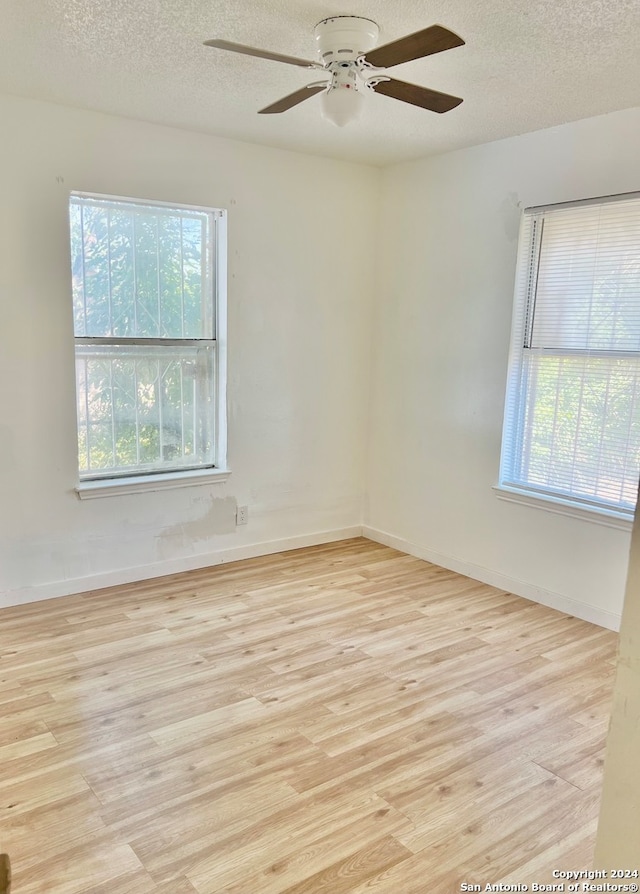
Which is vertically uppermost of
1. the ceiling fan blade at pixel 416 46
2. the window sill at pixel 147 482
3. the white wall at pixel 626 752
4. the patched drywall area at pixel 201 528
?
the ceiling fan blade at pixel 416 46

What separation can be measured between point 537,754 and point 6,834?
1740 mm

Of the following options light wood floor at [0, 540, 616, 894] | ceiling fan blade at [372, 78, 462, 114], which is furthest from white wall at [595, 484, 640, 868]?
ceiling fan blade at [372, 78, 462, 114]

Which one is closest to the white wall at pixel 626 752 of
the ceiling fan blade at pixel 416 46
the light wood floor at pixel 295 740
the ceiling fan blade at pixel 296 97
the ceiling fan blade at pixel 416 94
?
the light wood floor at pixel 295 740

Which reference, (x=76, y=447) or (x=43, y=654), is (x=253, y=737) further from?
(x=76, y=447)

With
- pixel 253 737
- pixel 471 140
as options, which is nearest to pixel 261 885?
pixel 253 737

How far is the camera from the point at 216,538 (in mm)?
4137

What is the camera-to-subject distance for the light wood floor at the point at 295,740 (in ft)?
5.98

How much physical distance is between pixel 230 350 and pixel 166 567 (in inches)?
54.0

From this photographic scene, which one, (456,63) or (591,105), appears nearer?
(456,63)

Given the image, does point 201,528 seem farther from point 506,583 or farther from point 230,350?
point 506,583

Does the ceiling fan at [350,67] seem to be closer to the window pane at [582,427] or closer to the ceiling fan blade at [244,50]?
the ceiling fan blade at [244,50]

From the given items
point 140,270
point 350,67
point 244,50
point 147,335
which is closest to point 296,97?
point 350,67

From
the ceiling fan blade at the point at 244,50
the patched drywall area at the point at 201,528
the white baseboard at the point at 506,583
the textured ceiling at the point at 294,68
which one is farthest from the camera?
the patched drywall area at the point at 201,528

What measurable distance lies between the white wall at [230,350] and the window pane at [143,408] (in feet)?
0.48
